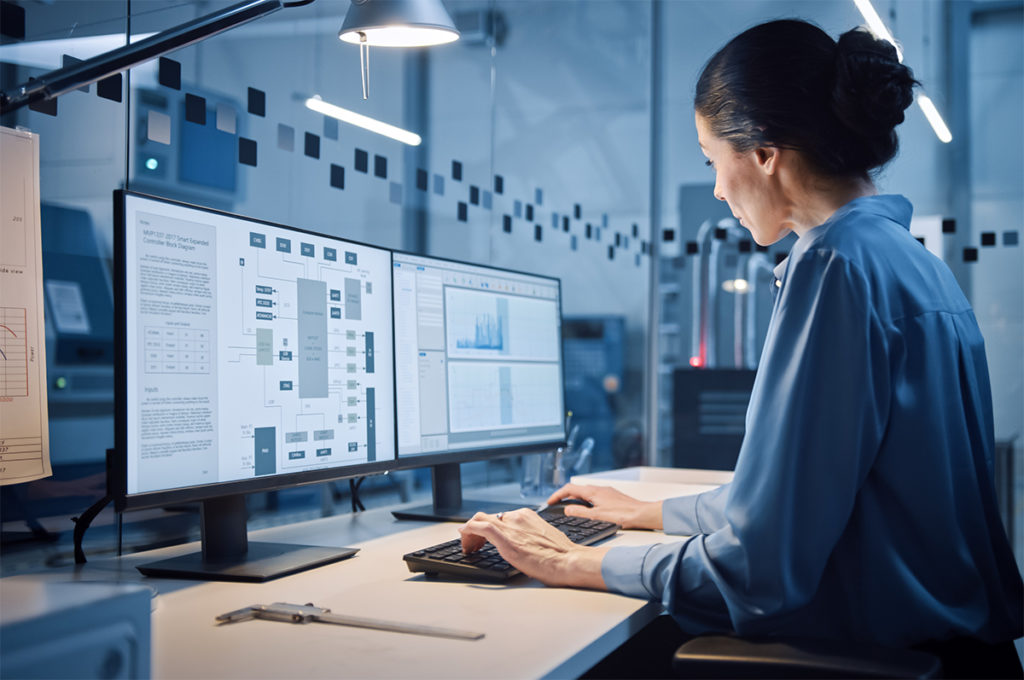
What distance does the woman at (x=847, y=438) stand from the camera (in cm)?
88

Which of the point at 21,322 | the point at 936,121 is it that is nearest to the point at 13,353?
the point at 21,322

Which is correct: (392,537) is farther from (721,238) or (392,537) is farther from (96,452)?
(721,238)

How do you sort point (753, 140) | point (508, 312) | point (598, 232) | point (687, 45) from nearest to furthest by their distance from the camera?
1. point (753, 140)
2. point (508, 312)
3. point (598, 232)
4. point (687, 45)

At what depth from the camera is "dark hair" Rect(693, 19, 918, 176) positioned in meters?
1.01

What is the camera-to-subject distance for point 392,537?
1.41 meters

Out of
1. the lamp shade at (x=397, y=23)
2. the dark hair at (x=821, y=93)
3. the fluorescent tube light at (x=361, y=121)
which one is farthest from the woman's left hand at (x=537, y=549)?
the fluorescent tube light at (x=361, y=121)

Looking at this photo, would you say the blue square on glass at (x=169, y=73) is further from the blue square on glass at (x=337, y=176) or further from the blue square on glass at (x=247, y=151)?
the blue square on glass at (x=337, y=176)

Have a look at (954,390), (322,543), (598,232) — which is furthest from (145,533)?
(598,232)

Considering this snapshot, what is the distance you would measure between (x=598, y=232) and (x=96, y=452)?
2.47 m

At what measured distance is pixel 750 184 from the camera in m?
1.14

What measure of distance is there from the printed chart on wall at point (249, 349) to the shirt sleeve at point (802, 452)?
0.58m

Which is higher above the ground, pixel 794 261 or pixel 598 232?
pixel 598 232

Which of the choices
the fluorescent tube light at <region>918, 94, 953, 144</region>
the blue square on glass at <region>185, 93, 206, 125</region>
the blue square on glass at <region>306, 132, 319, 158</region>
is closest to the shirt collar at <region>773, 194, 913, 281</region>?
the blue square on glass at <region>185, 93, 206, 125</region>

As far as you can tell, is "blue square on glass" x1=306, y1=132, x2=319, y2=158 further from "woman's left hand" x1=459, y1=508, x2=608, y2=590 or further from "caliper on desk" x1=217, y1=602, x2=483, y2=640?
"caliper on desk" x1=217, y1=602, x2=483, y2=640
